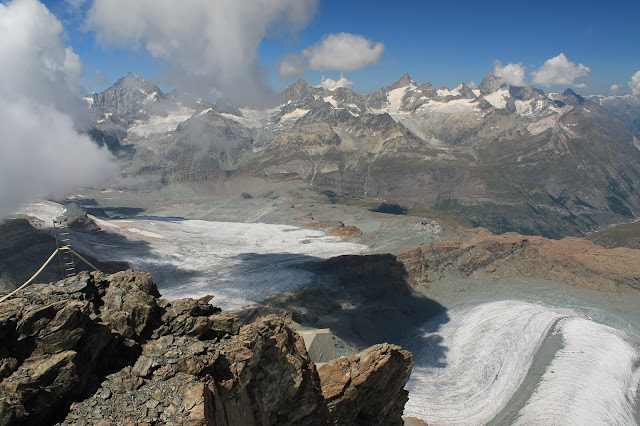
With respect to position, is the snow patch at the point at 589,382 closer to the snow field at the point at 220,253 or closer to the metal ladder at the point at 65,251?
the metal ladder at the point at 65,251

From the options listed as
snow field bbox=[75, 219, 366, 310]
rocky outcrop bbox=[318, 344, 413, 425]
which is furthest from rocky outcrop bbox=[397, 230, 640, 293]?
rocky outcrop bbox=[318, 344, 413, 425]

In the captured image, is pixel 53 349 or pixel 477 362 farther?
pixel 477 362

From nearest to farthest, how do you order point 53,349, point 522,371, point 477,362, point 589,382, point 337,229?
1. point 53,349
2. point 589,382
3. point 522,371
4. point 477,362
5. point 337,229

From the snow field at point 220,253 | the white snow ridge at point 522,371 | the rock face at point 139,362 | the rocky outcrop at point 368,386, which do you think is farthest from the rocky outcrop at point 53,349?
the snow field at point 220,253

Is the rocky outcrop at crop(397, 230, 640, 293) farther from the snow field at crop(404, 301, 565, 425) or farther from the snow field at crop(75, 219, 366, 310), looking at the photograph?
the snow field at crop(75, 219, 366, 310)

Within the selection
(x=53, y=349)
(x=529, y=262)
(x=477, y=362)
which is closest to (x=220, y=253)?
(x=529, y=262)

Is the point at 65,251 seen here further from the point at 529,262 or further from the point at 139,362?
the point at 529,262
